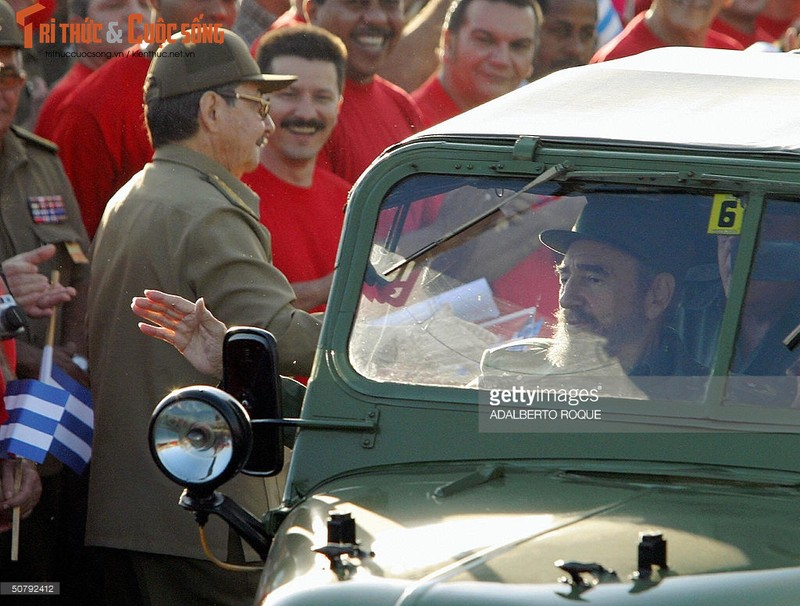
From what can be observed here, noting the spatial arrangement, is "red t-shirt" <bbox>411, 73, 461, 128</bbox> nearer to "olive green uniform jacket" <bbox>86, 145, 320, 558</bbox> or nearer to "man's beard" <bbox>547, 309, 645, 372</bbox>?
"olive green uniform jacket" <bbox>86, 145, 320, 558</bbox>

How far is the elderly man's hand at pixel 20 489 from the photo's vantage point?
542 cm

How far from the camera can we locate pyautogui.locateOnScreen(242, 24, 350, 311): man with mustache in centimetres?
615

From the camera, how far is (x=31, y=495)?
5.45 m

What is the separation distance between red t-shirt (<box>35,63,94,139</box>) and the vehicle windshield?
125 inches

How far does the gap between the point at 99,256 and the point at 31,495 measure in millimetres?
870

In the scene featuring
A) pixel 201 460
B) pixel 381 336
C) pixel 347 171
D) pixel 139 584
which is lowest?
pixel 139 584

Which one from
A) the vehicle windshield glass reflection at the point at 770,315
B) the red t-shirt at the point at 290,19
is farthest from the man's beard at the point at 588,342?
the red t-shirt at the point at 290,19

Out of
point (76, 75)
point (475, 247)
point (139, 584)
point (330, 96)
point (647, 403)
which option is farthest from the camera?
point (76, 75)

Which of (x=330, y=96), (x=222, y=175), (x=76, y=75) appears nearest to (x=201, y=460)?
(x=222, y=175)

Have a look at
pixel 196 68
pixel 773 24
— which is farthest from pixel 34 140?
pixel 773 24

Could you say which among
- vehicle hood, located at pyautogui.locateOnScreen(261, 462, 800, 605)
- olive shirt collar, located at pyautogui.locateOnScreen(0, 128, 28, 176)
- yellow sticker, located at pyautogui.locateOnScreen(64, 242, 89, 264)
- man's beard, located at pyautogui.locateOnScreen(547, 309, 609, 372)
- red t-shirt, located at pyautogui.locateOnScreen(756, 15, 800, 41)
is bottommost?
vehicle hood, located at pyautogui.locateOnScreen(261, 462, 800, 605)

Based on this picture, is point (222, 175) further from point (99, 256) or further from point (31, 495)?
point (31, 495)

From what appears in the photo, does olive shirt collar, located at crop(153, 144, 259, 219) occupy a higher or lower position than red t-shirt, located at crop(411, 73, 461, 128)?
lower

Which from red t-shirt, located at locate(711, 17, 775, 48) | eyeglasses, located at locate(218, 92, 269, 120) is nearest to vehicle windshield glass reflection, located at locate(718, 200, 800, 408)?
eyeglasses, located at locate(218, 92, 269, 120)
